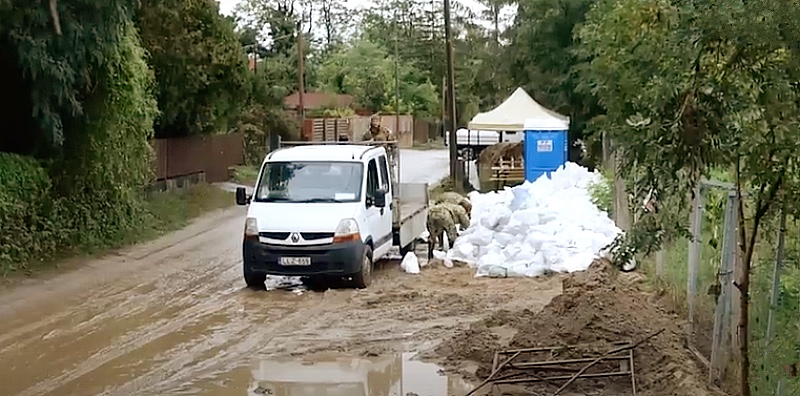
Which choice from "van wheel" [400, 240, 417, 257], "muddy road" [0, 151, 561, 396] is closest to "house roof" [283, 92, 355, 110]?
"van wheel" [400, 240, 417, 257]

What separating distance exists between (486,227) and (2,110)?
28.0ft

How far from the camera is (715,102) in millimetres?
5500

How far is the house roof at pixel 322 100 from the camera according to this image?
67.4m

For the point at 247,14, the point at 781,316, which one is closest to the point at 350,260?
the point at 781,316

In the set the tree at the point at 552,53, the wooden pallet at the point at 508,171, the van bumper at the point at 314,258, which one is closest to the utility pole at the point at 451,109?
the wooden pallet at the point at 508,171

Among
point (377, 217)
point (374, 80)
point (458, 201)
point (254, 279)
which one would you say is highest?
point (374, 80)

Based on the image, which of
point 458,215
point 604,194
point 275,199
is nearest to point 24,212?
point 275,199

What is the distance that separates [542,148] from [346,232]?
18674 millimetres

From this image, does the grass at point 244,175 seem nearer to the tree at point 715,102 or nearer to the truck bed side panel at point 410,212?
the truck bed side panel at point 410,212

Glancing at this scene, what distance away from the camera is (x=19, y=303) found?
14.4m

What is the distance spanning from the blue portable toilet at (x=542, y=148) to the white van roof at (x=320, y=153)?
16736 mm

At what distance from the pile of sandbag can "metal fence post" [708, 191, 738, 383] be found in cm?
658

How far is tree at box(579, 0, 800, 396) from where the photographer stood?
5188 millimetres

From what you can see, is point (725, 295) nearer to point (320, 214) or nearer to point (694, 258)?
point (694, 258)
